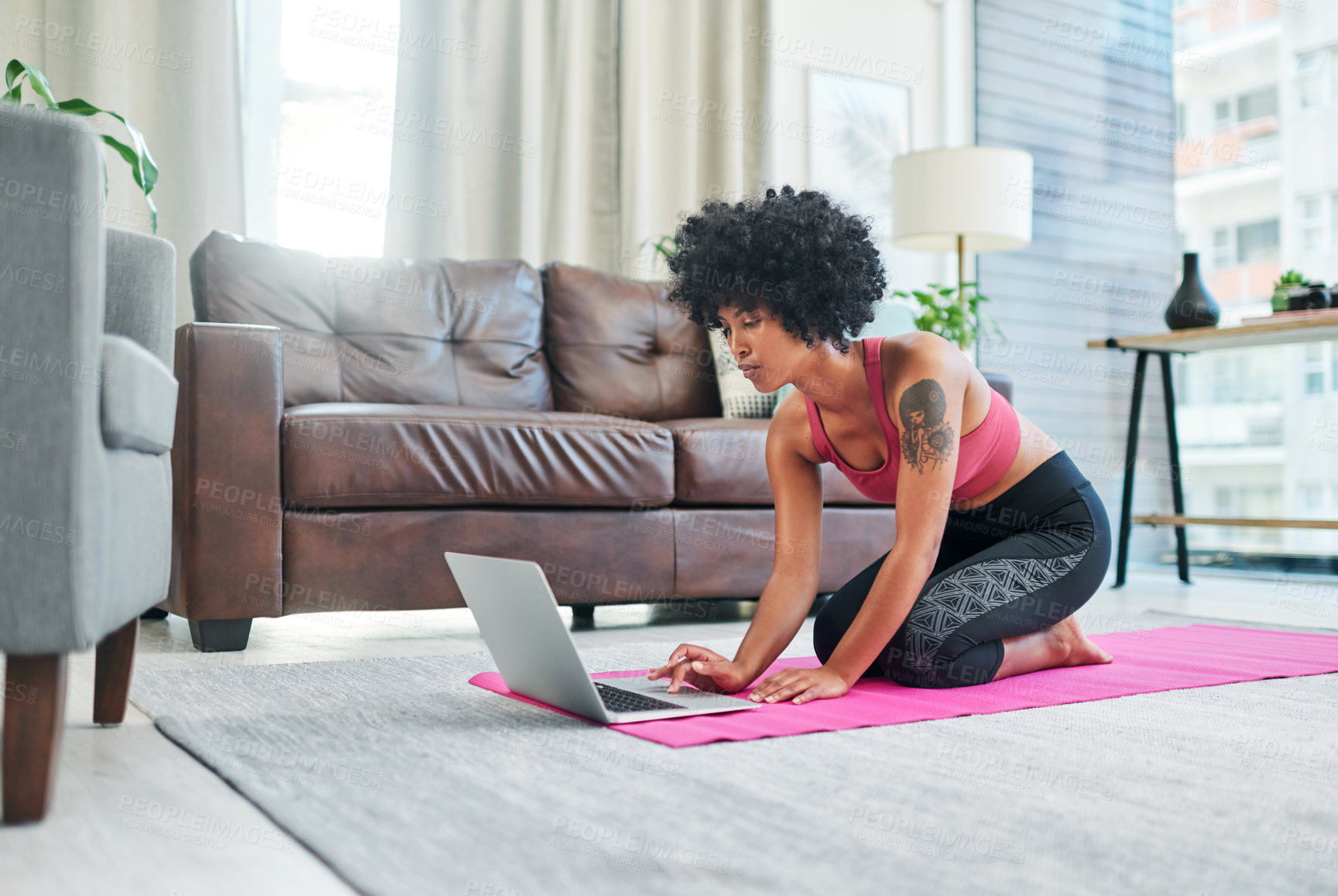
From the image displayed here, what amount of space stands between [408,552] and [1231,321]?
3.36m

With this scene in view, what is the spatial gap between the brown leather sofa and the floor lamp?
0.99 m

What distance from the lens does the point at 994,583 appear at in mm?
1687

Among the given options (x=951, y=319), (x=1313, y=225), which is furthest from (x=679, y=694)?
(x=1313, y=225)

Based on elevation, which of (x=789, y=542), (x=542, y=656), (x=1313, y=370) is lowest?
(x=542, y=656)

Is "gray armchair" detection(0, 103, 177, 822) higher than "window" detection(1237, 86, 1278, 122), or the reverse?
"window" detection(1237, 86, 1278, 122)

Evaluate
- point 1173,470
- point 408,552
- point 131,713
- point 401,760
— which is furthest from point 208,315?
point 1173,470

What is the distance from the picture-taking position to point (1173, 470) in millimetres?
3748

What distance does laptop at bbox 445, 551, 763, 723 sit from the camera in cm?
129

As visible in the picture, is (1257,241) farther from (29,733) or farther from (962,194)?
(29,733)

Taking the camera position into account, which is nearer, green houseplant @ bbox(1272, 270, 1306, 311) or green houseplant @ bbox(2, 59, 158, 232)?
green houseplant @ bbox(2, 59, 158, 232)

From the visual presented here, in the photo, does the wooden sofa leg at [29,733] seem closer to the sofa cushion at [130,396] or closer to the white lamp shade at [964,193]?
the sofa cushion at [130,396]

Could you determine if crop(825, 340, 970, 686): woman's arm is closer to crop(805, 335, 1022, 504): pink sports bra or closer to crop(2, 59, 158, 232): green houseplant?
crop(805, 335, 1022, 504): pink sports bra

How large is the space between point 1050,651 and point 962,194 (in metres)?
2.23

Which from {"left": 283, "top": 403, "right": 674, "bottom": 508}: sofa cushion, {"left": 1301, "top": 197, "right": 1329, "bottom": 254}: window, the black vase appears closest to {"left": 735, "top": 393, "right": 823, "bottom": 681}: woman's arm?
{"left": 283, "top": 403, "right": 674, "bottom": 508}: sofa cushion
